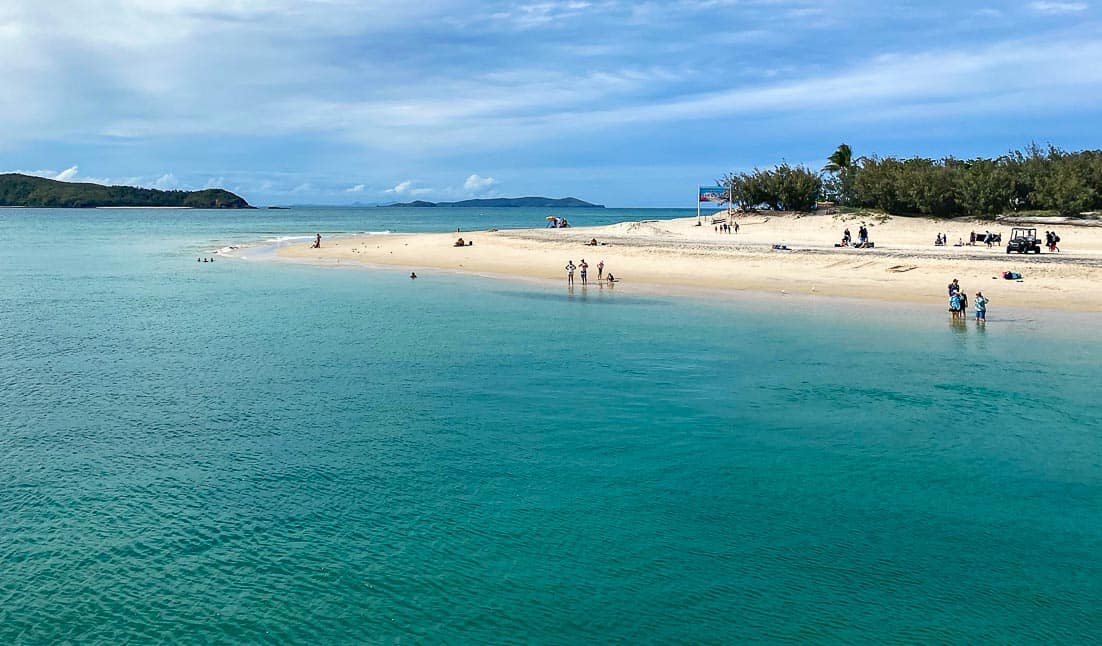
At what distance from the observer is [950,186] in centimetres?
7438

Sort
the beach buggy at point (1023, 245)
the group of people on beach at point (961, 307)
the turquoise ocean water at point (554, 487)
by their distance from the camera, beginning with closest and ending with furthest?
the turquoise ocean water at point (554, 487)
the group of people on beach at point (961, 307)
the beach buggy at point (1023, 245)

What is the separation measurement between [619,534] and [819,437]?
24.7 feet

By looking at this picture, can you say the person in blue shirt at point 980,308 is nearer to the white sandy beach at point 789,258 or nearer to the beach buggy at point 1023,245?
the white sandy beach at point 789,258

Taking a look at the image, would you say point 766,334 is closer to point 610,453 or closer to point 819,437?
point 819,437

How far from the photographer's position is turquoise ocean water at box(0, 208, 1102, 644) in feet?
38.5

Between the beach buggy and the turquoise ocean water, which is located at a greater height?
the beach buggy

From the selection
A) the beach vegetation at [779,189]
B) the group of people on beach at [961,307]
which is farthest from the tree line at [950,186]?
the group of people on beach at [961,307]

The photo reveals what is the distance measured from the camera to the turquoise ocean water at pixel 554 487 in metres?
11.7

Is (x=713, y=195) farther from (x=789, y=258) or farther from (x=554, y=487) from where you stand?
(x=554, y=487)

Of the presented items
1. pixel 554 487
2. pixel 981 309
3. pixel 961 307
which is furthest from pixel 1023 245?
pixel 554 487

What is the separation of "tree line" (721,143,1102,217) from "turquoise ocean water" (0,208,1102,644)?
1737 inches

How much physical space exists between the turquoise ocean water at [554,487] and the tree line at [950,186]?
44.1 metres

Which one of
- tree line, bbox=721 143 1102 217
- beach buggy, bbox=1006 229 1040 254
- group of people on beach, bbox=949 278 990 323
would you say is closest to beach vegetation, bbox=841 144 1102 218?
tree line, bbox=721 143 1102 217

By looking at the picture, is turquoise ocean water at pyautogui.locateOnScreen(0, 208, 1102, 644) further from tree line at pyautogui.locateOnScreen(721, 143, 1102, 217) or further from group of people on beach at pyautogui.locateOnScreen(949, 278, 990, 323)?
tree line at pyautogui.locateOnScreen(721, 143, 1102, 217)
